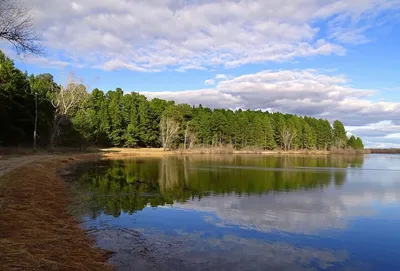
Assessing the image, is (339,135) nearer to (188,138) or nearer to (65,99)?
(188,138)

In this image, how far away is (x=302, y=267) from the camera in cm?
930

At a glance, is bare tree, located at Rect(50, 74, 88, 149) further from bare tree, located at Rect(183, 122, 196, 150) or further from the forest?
bare tree, located at Rect(183, 122, 196, 150)

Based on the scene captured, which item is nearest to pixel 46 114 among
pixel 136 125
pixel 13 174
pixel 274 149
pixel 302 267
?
pixel 136 125

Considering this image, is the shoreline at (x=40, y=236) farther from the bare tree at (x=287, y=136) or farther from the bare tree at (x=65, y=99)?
the bare tree at (x=287, y=136)

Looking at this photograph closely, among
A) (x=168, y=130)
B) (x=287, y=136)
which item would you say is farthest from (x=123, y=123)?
(x=287, y=136)

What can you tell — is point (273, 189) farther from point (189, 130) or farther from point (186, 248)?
point (189, 130)

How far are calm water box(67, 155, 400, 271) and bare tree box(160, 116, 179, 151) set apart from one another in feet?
201

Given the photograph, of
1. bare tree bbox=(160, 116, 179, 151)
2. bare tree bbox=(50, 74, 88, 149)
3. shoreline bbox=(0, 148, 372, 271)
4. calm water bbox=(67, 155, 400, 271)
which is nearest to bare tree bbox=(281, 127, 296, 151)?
bare tree bbox=(160, 116, 179, 151)

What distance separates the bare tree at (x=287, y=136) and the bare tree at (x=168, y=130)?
47.8 meters

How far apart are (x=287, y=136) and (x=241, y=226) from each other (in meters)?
110

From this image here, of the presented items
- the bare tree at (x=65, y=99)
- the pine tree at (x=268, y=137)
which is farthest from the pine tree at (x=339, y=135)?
the bare tree at (x=65, y=99)

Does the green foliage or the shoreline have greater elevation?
the green foliage

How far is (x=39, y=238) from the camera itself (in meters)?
8.87

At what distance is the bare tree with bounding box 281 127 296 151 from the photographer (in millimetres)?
119162
